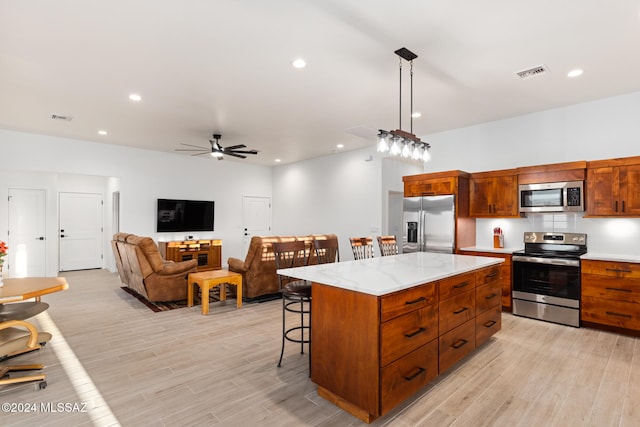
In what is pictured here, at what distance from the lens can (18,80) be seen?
392 cm

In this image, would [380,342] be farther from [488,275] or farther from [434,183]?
[434,183]

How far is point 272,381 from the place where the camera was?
2721 millimetres

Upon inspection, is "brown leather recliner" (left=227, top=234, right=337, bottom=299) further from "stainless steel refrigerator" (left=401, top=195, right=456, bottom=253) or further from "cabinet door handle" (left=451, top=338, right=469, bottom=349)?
"cabinet door handle" (left=451, top=338, right=469, bottom=349)

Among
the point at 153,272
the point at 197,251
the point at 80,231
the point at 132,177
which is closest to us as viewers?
the point at 153,272

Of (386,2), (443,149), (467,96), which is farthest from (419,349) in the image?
(443,149)

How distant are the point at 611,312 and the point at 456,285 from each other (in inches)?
99.9

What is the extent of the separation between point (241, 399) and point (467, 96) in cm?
431

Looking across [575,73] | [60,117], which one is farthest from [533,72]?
[60,117]

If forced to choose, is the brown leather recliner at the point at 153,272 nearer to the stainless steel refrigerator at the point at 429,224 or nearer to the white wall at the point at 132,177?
the white wall at the point at 132,177

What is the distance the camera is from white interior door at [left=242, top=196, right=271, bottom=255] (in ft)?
31.2

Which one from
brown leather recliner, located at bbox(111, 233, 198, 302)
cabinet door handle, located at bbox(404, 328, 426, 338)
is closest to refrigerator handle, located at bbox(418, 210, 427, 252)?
cabinet door handle, located at bbox(404, 328, 426, 338)

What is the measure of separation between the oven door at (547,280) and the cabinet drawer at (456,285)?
1937mm

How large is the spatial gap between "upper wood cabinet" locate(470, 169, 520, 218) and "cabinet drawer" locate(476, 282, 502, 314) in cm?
184

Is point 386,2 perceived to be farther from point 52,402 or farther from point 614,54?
point 52,402
